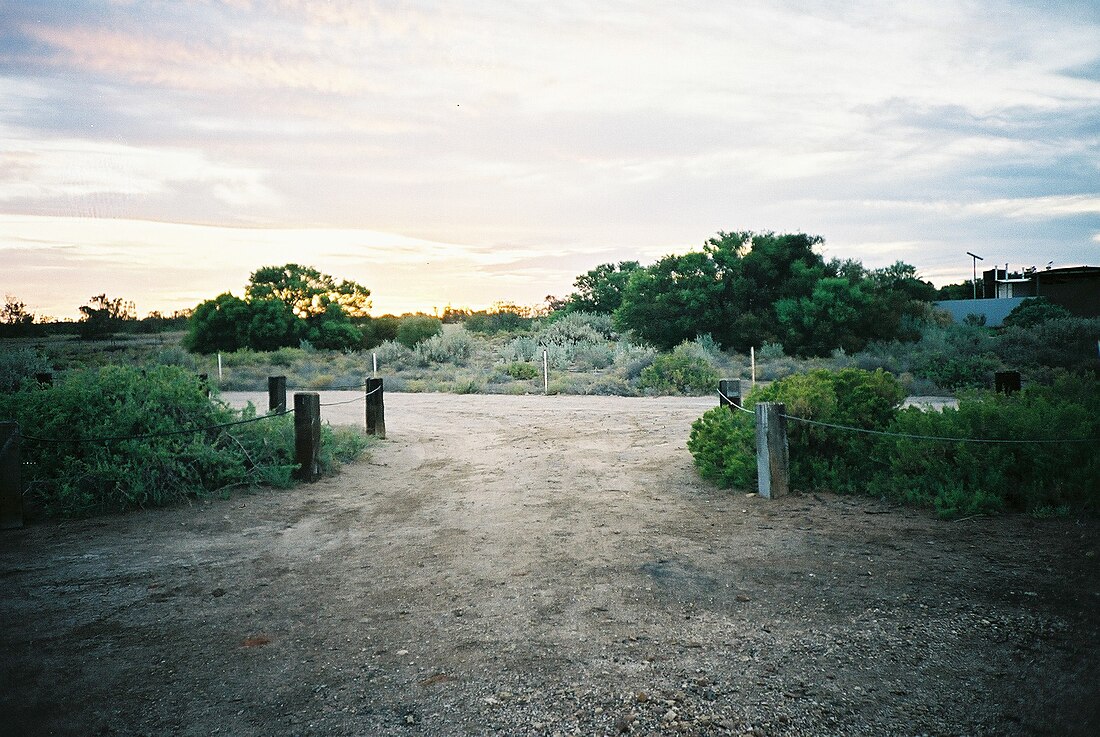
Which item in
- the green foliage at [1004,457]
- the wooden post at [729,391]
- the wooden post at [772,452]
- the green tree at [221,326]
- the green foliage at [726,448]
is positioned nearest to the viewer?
the green foliage at [1004,457]

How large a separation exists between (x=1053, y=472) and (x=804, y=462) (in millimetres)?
2173

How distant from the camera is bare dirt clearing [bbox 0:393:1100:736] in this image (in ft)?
11.5

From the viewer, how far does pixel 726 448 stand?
8.34 meters

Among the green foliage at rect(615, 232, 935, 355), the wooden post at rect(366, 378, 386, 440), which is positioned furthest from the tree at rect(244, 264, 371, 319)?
the wooden post at rect(366, 378, 386, 440)

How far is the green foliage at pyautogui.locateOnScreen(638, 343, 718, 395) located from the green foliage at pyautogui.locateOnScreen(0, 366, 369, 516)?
1275 centimetres

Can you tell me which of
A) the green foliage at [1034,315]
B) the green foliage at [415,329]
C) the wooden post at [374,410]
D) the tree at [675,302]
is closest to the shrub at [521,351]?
the tree at [675,302]

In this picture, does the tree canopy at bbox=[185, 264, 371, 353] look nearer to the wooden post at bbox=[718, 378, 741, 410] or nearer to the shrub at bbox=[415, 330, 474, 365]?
the shrub at bbox=[415, 330, 474, 365]

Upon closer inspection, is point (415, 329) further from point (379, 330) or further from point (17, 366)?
point (17, 366)

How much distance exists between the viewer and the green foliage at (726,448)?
8031 mm

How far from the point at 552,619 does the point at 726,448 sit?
14.0ft

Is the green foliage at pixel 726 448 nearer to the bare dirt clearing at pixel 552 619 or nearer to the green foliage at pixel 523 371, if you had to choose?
the bare dirt clearing at pixel 552 619

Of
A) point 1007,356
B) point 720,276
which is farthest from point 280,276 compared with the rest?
point 1007,356

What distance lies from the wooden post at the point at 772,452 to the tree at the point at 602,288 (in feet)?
145

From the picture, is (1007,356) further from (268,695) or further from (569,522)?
(268,695)
